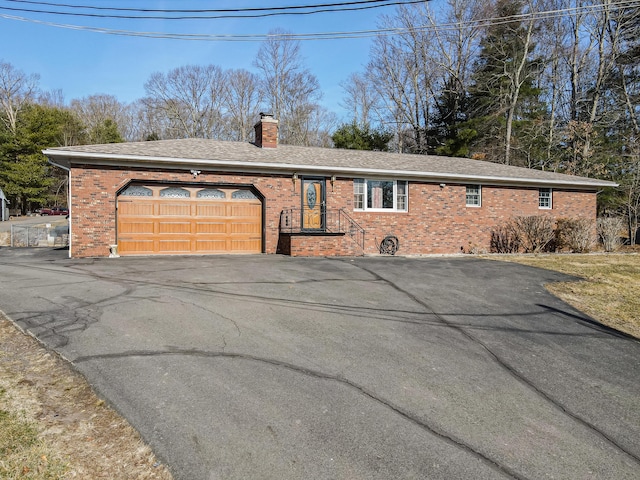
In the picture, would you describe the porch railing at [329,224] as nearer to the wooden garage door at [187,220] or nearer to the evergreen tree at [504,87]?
the wooden garage door at [187,220]

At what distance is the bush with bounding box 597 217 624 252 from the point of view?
16.4 m

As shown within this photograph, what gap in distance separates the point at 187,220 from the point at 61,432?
1096 cm

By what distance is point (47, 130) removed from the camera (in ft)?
124

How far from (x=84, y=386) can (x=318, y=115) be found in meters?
40.5

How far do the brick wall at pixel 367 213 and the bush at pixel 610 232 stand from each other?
6.22ft

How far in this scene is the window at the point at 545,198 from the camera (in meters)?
18.3

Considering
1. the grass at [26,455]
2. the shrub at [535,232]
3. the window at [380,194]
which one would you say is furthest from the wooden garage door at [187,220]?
the shrub at [535,232]

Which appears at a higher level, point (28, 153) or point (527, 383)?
point (28, 153)

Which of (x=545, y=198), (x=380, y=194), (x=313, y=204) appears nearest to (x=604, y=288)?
(x=380, y=194)

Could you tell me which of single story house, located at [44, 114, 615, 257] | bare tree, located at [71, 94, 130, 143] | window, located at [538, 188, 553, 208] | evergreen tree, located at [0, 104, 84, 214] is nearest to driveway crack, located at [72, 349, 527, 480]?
single story house, located at [44, 114, 615, 257]

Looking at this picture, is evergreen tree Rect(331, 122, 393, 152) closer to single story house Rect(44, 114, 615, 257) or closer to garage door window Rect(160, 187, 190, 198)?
single story house Rect(44, 114, 615, 257)

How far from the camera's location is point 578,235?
53.2 feet

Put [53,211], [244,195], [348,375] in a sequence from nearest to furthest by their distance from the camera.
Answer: [348,375] → [244,195] → [53,211]

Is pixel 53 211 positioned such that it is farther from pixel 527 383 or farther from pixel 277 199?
pixel 527 383
